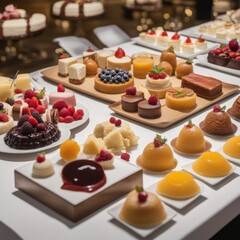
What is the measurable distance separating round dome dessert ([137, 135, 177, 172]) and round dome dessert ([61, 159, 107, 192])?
0.27m

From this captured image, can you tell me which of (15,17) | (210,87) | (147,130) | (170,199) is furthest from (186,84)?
(15,17)

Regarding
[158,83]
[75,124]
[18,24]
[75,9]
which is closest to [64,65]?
[158,83]

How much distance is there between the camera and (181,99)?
8.42ft

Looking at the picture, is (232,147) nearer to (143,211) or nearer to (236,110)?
(236,110)

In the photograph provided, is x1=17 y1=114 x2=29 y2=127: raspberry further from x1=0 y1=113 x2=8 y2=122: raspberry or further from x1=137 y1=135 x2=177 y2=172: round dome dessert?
x1=137 y1=135 x2=177 y2=172: round dome dessert

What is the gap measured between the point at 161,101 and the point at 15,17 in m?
3.66

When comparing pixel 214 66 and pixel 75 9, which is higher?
pixel 214 66

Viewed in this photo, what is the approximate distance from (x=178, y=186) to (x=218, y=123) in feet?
2.00

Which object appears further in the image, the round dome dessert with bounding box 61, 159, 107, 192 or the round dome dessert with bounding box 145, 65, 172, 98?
the round dome dessert with bounding box 145, 65, 172, 98

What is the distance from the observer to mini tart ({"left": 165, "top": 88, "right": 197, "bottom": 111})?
8.43ft

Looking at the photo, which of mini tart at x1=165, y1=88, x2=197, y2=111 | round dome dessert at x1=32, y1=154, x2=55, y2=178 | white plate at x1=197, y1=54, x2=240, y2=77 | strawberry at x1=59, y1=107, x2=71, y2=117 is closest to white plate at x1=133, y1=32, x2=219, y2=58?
white plate at x1=197, y1=54, x2=240, y2=77

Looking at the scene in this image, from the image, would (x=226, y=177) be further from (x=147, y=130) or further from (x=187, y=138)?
(x=147, y=130)

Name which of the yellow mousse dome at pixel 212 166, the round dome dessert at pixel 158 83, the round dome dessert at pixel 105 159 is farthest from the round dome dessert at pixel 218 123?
the round dome dessert at pixel 105 159

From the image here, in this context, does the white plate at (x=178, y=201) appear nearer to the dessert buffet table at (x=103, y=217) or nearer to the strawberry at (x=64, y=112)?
the dessert buffet table at (x=103, y=217)
